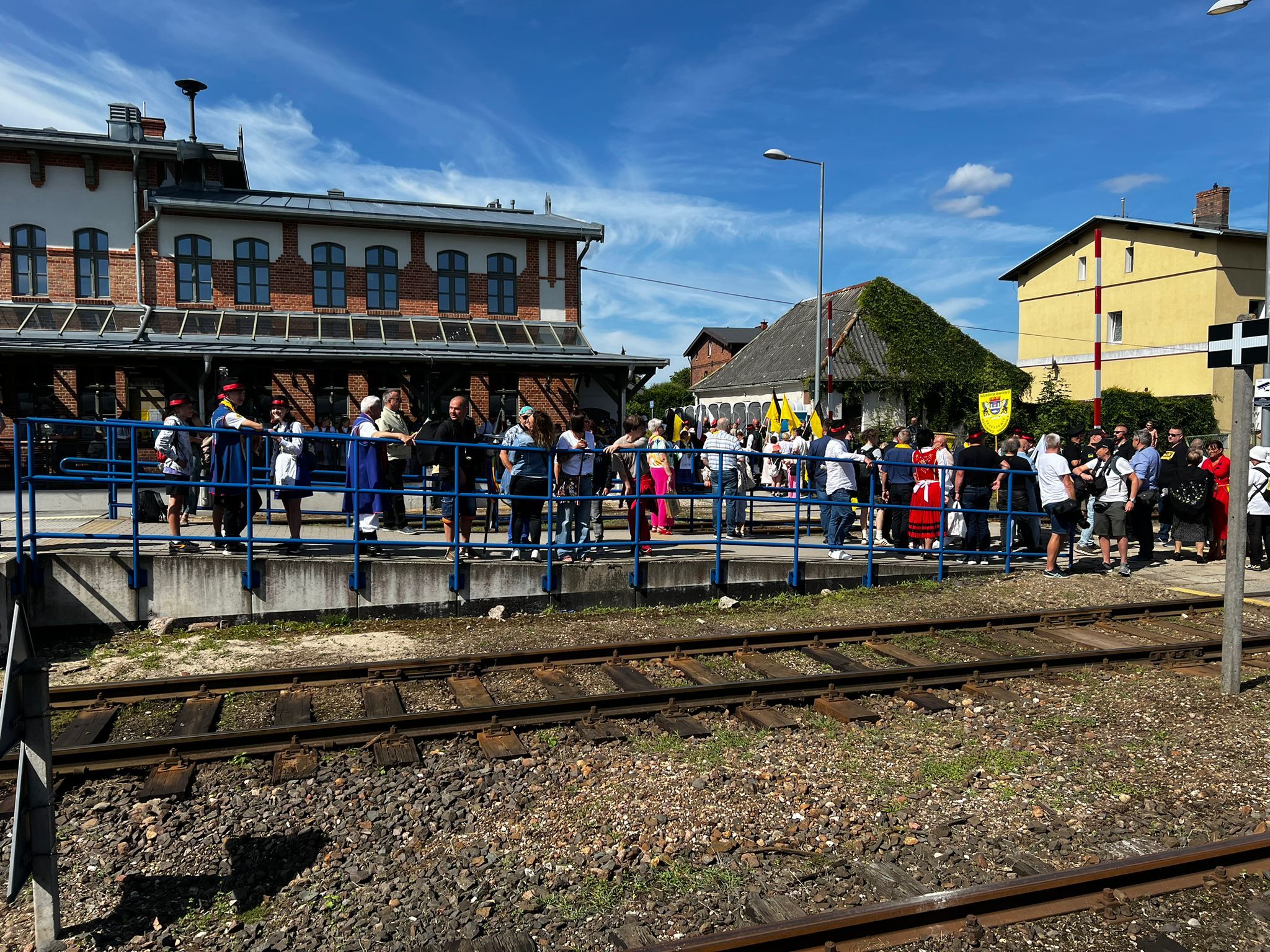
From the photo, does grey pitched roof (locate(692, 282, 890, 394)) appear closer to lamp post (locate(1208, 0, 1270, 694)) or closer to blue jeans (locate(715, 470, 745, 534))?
blue jeans (locate(715, 470, 745, 534))

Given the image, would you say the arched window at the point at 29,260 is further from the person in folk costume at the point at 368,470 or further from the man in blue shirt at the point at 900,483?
the man in blue shirt at the point at 900,483

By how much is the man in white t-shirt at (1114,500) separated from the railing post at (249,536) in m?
10.1

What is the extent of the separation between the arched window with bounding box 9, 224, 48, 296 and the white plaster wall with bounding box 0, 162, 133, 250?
0.50 ft

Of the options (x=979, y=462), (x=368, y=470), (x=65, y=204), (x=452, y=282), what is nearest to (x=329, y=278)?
(x=452, y=282)

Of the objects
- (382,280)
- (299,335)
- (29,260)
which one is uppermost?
(29,260)

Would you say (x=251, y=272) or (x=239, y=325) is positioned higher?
(x=251, y=272)

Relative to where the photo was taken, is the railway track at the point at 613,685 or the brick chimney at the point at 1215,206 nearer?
the railway track at the point at 613,685

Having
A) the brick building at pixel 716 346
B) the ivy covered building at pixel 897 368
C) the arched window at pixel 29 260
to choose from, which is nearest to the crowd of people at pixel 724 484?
the arched window at pixel 29 260

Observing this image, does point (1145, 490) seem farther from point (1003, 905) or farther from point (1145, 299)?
point (1145, 299)

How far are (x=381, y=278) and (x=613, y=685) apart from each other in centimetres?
2138

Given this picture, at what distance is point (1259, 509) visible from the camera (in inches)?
491

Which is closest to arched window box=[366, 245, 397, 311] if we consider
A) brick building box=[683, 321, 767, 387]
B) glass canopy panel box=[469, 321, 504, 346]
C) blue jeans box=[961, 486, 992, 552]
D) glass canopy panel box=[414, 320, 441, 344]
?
glass canopy panel box=[414, 320, 441, 344]

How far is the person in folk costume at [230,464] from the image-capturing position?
886 cm

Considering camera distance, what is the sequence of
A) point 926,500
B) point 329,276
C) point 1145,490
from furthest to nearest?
point 329,276
point 1145,490
point 926,500
